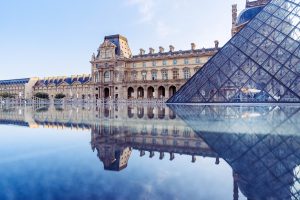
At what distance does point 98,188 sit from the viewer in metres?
2.34

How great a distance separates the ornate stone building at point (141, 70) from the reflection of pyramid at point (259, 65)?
87.5 ft

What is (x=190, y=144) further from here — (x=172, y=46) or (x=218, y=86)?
(x=172, y=46)

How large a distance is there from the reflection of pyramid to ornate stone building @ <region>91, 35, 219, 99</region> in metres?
26.7

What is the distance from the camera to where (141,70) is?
52.3 metres

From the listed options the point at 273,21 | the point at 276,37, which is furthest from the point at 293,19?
the point at 276,37

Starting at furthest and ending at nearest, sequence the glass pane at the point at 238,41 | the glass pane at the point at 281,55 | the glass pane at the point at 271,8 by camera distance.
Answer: the glass pane at the point at 271,8, the glass pane at the point at 238,41, the glass pane at the point at 281,55

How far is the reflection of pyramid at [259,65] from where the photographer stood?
16.0m

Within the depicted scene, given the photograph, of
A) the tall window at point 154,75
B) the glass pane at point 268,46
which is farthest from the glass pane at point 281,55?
the tall window at point 154,75

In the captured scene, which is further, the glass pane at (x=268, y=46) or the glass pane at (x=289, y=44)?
the glass pane at (x=268, y=46)

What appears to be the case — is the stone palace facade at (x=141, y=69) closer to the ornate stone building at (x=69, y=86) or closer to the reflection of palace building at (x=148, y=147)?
the ornate stone building at (x=69, y=86)

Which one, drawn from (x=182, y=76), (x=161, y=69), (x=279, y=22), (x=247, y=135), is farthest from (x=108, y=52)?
(x=247, y=135)

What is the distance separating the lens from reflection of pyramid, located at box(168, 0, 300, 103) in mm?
15969

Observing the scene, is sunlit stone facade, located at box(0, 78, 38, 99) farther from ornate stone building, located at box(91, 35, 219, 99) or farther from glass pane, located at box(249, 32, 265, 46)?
glass pane, located at box(249, 32, 265, 46)

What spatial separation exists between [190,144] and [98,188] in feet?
8.18
